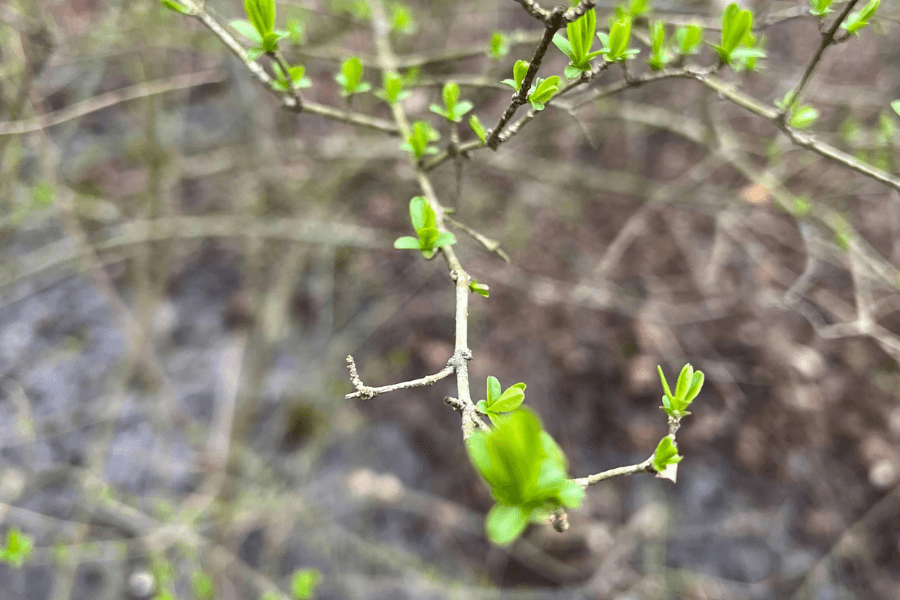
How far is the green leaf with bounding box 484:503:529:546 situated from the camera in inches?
15.8

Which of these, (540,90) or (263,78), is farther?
(263,78)

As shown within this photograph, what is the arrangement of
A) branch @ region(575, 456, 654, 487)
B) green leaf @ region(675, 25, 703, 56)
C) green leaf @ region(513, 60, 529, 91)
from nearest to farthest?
branch @ region(575, 456, 654, 487)
green leaf @ region(513, 60, 529, 91)
green leaf @ region(675, 25, 703, 56)

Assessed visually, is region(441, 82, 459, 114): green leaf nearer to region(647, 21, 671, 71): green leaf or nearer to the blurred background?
region(647, 21, 671, 71): green leaf

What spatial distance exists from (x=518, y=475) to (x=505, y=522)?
1.9 inches

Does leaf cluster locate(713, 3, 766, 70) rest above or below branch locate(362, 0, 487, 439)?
above

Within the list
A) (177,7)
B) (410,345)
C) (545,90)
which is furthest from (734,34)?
(410,345)

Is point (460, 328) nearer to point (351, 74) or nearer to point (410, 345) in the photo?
point (351, 74)

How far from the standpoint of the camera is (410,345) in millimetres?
2799

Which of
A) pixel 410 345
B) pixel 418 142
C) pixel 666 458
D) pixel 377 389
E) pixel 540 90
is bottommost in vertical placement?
pixel 410 345

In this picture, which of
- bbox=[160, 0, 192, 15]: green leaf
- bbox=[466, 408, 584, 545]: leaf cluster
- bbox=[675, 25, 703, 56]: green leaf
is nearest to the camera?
bbox=[466, 408, 584, 545]: leaf cluster

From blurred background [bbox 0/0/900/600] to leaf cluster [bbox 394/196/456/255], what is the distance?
1.29 meters

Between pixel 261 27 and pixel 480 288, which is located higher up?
pixel 261 27

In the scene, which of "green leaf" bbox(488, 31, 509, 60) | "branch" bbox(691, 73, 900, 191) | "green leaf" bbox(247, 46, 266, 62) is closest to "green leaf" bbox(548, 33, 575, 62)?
"branch" bbox(691, 73, 900, 191)

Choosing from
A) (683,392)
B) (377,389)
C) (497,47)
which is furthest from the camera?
(497,47)
